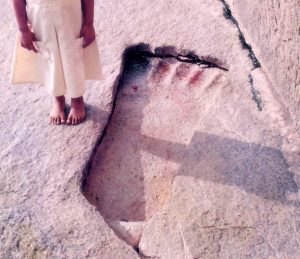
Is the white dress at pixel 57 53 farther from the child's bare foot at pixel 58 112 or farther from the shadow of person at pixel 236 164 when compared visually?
the shadow of person at pixel 236 164

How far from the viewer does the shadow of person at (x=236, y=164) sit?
2061 mm

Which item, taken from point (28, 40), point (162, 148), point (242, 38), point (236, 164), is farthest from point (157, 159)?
point (242, 38)

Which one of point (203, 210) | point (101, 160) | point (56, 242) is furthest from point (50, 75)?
point (203, 210)

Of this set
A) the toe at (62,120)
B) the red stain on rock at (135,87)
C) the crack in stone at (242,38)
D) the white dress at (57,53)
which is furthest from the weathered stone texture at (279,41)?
the toe at (62,120)

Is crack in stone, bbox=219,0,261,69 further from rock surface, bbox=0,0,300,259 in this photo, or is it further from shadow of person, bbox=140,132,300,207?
shadow of person, bbox=140,132,300,207

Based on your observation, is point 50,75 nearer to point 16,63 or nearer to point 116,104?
point 16,63

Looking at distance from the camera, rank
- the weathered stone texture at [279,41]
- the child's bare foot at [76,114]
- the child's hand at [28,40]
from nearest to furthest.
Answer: the child's hand at [28,40], the weathered stone texture at [279,41], the child's bare foot at [76,114]

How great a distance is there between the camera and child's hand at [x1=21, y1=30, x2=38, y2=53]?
2041 mm

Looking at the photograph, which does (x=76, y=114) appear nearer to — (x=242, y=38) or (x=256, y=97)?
(x=256, y=97)

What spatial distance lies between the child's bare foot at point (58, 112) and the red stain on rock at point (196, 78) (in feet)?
2.28

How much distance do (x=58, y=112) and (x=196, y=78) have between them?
763 mm

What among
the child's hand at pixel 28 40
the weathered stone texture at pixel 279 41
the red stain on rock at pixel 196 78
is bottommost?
the red stain on rock at pixel 196 78

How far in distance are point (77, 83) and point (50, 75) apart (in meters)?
0.13

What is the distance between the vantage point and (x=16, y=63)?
7.23ft
